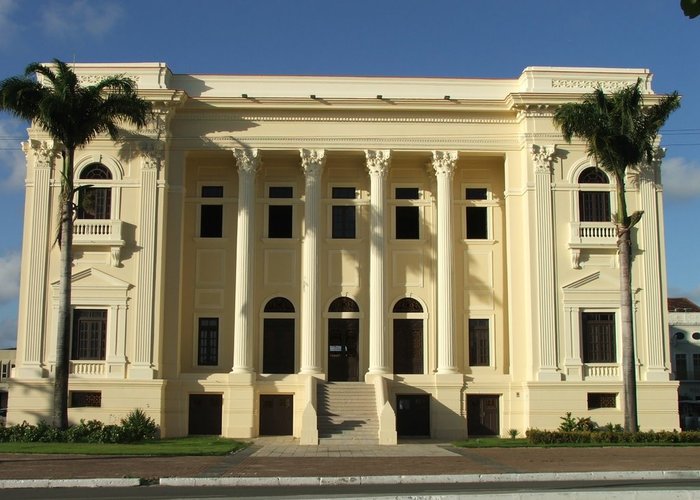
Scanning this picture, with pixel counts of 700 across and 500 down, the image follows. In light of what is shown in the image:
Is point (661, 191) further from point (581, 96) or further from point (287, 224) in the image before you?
point (287, 224)

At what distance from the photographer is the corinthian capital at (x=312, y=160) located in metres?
37.6

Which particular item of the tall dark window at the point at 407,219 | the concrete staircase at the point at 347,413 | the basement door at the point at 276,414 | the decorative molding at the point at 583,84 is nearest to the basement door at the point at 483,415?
the concrete staircase at the point at 347,413

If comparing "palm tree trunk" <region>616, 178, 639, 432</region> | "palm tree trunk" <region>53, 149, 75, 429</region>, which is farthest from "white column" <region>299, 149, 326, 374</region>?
"palm tree trunk" <region>616, 178, 639, 432</region>

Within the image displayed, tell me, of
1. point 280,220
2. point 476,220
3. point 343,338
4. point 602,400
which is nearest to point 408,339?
point 343,338

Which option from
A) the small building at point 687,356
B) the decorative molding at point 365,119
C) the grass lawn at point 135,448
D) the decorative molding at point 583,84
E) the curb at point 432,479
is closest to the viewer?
the curb at point 432,479

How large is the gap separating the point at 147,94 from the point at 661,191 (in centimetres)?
2075

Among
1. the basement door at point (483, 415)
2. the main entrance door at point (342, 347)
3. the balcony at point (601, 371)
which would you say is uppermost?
the main entrance door at point (342, 347)

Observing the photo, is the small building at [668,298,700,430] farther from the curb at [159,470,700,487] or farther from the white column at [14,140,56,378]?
the curb at [159,470,700,487]

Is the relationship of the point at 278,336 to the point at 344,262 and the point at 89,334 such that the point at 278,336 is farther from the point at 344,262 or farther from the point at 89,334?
the point at 89,334

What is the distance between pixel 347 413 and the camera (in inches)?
1356

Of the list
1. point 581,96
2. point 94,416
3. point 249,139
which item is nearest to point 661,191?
point 581,96

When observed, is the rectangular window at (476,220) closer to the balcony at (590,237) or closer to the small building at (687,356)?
the balcony at (590,237)

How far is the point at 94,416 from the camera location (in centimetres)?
3456

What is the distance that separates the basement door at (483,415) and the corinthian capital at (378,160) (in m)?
9.79
